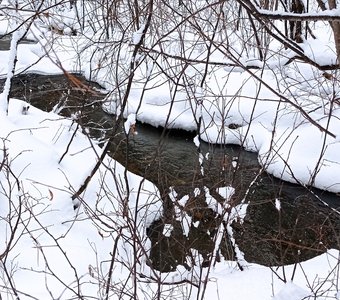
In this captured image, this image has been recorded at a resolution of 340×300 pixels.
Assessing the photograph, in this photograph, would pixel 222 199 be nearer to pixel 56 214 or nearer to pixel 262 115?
pixel 56 214

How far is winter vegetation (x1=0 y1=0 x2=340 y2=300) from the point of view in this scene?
2762 mm

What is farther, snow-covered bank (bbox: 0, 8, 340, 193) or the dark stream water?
snow-covered bank (bbox: 0, 8, 340, 193)

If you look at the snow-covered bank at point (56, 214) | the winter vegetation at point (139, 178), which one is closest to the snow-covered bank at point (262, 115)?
the winter vegetation at point (139, 178)

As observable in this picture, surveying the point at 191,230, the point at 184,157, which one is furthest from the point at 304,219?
the point at 184,157

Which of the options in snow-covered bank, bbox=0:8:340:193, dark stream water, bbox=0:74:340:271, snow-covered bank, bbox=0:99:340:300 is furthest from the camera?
snow-covered bank, bbox=0:8:340:193

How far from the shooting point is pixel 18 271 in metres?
3.93

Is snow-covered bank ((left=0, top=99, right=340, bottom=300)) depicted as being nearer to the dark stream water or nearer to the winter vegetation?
the winter vegetation

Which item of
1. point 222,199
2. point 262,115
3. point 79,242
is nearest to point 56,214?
point 79,242

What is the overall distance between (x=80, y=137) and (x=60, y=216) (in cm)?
196

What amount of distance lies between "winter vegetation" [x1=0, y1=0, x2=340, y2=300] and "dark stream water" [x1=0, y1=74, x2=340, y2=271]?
0.13 m

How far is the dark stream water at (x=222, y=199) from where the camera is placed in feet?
16.3

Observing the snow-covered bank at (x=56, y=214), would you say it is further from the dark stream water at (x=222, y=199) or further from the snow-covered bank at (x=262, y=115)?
the snow-covered bank at (x=262, y=115)

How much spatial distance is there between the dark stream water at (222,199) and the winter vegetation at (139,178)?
13 cm

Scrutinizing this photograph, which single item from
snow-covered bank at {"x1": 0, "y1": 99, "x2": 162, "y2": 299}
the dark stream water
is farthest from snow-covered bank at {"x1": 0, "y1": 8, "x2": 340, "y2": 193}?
snow-covered bank at {"x1": 0, "y1": 99, "x2": 162, "y2": 299}
